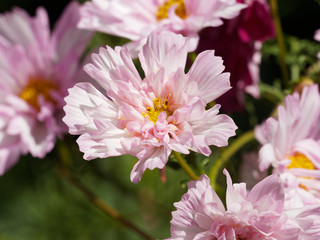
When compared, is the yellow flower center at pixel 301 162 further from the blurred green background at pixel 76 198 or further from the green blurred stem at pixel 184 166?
the blurred green background at pixel 76 198

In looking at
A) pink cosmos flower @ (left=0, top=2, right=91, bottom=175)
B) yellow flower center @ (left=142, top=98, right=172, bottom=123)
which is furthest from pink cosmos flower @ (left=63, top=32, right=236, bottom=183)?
pink cosmos flower @ (left=0, top=2, right=91, bottom=175)

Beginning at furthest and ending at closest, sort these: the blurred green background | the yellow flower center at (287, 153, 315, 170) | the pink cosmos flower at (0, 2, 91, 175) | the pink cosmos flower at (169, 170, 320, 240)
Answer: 1. the blurred green background
2. the pink cosmos flower at (0, 2, 91, 175)
3. the yellow flower center at (287, 153, 315, 170)
4. the pink cosmos flower at (169, 170, 320, 240)

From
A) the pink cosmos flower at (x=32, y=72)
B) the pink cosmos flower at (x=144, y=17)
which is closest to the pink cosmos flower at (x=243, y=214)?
the pink cosmos flower at (x=144, y=17)

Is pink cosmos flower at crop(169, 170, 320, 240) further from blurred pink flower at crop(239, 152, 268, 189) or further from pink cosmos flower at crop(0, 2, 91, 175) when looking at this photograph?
pink cosmos flower at crop(0, 2, 91, 175)

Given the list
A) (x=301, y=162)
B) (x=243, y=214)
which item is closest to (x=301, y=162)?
(x=301, y=162)

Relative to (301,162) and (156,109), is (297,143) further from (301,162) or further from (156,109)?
(156,109)

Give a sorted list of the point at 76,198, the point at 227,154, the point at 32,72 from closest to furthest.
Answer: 1. the point at 227,154
2. the point at 32,72
3. the point at 76,198
